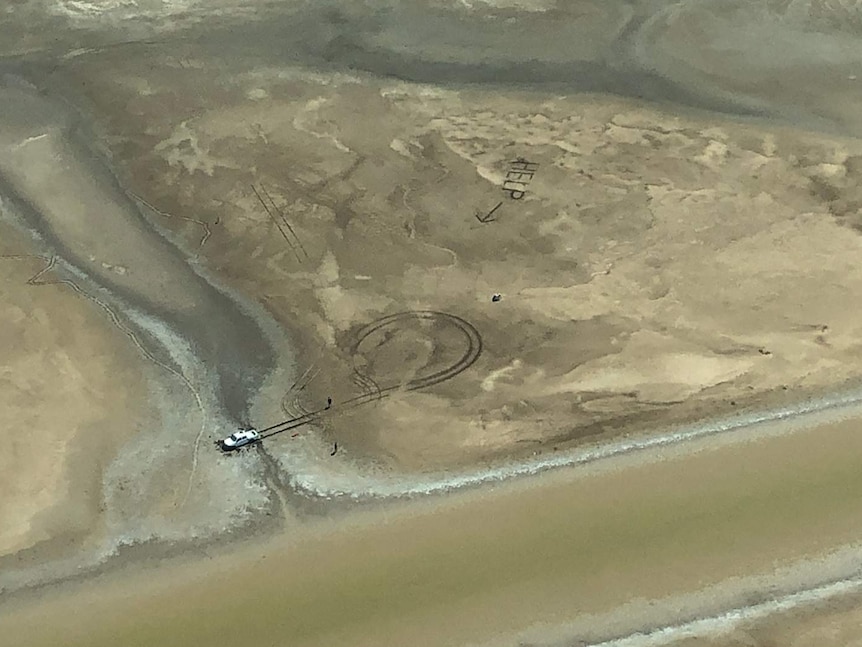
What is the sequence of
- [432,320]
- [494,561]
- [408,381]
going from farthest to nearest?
[432,320]
[408,381]
[494,561]

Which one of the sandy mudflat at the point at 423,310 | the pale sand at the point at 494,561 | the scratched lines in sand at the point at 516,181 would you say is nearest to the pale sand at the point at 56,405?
the sandy mudflat at the point at 423,310

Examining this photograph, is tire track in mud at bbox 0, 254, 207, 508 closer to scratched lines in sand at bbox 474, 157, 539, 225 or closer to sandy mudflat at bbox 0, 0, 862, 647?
sandy mudflat at bbox 0, 0, 862, 647

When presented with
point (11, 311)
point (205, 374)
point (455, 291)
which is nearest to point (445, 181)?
point (455, 291)

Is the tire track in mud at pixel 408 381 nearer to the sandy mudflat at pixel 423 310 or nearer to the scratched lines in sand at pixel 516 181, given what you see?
the sandy mudflat at pixel 423 310

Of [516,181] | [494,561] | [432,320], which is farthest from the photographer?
[516,181]

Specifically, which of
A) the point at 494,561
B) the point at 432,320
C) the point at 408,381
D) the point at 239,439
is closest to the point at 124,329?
the point at 239,439

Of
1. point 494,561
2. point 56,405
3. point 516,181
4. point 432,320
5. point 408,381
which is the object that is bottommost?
point 494,561

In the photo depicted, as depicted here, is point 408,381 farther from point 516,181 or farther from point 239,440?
point 516,181
